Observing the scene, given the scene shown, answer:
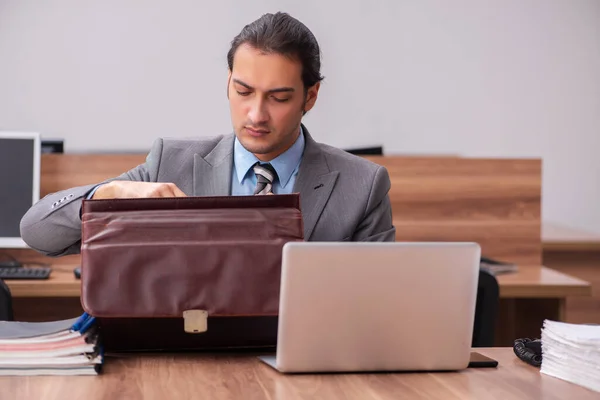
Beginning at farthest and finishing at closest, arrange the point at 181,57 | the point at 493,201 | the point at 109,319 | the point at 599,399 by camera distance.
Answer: the point at 181,57 → the point at 493,201 → the point at 109,319 → the point at 599,399

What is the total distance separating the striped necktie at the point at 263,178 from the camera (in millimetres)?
2049

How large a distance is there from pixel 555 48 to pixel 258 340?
3.99 m

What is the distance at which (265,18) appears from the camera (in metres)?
2.01

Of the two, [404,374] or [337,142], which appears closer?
[404,374]

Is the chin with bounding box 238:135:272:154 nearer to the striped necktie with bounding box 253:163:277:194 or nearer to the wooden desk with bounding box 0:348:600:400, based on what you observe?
the striped necktie with bounding box 253:163:277:194

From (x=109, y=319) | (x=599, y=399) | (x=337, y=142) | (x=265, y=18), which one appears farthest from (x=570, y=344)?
(x=337, y=142)

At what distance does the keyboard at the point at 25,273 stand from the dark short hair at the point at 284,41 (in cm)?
131

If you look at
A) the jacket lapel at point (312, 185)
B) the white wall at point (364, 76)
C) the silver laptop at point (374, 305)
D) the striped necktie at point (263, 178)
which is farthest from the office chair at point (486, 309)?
the white wall at point (364, 76)

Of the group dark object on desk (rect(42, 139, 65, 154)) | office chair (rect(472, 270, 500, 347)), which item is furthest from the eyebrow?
dark object on desk (rect(42, 139, 65, 154))

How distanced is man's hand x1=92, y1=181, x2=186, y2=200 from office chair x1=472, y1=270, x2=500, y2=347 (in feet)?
3.87

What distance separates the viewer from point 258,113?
1.88 meters

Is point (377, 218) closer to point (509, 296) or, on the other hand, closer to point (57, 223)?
point (57, 223)

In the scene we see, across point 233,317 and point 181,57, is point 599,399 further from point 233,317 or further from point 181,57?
point 181,57

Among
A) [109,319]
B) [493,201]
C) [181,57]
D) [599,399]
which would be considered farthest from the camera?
[181,57]
